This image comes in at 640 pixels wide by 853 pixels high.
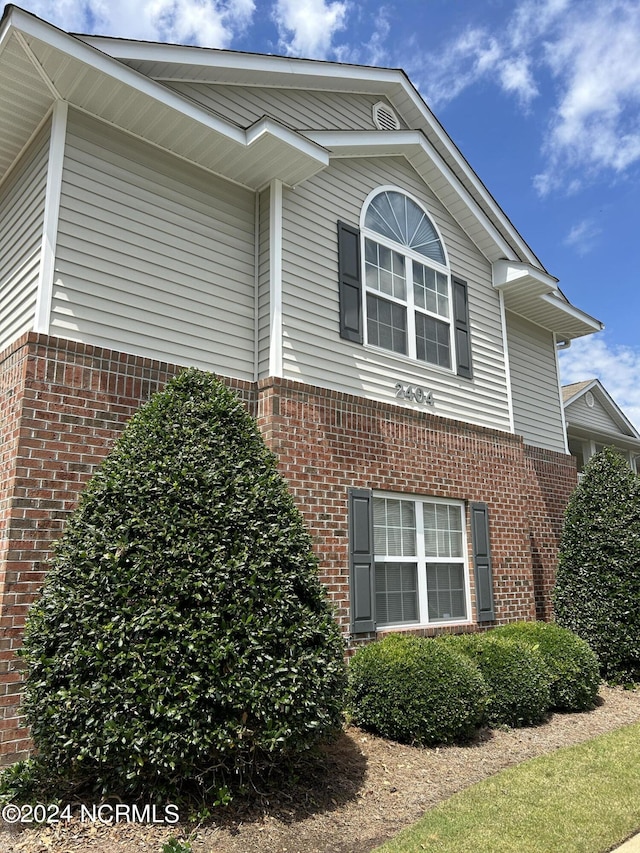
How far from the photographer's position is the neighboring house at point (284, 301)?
609 cm

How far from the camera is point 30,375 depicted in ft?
19.0

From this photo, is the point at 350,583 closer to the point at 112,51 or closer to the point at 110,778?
the point at 110,778

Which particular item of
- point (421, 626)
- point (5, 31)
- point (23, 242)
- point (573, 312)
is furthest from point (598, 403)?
point (5, 31)

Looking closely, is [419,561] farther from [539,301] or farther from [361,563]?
[539,301]

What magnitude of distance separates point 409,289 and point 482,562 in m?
3.94

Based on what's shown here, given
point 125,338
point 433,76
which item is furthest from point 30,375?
point 433,76

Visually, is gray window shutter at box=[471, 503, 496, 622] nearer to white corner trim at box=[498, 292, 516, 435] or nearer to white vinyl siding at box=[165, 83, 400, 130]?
white corner trim at box=[498, 292, 516, 435]

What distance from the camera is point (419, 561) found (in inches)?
332

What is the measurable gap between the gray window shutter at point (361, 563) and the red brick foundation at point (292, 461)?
0.32ft

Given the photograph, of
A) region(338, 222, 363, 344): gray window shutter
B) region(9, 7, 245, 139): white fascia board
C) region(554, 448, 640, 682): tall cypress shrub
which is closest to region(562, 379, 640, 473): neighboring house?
region(554, 448, 640, 682): tall cypress shrub

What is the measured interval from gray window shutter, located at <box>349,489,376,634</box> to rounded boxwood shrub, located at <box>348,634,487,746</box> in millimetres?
623

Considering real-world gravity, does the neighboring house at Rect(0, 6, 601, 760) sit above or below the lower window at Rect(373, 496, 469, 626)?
above

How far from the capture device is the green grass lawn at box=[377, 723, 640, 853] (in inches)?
166

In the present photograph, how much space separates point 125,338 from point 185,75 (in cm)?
347
